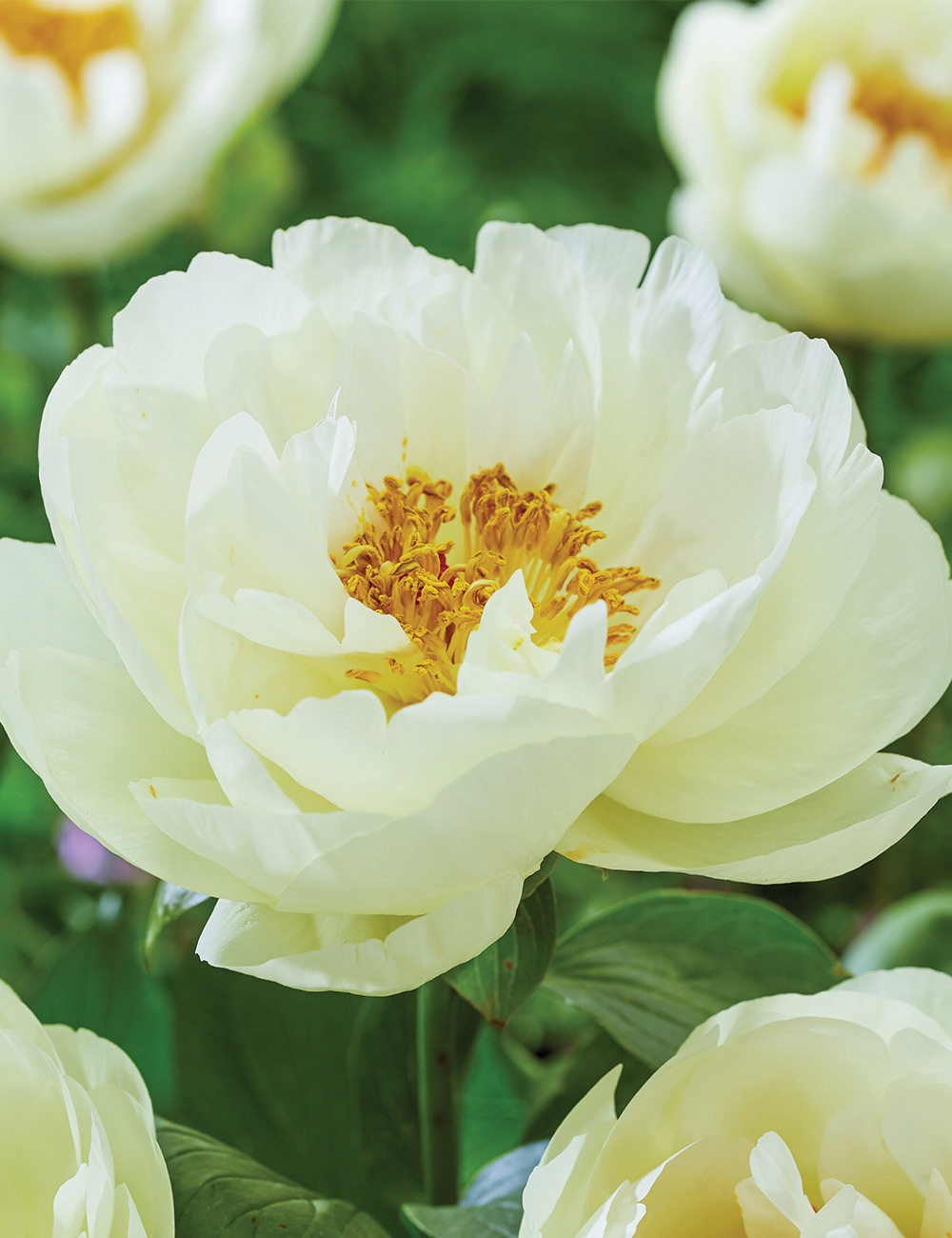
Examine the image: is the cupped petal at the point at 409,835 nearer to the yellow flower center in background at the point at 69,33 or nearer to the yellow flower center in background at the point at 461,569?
the yellow flower center in background at the point at 461,569

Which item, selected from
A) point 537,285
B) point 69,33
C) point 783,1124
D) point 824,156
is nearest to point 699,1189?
point 783,1124

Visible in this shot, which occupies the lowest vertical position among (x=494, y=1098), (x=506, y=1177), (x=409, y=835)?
(x=494, y=1098)

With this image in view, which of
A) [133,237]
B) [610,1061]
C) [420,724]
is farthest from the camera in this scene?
[133,237]

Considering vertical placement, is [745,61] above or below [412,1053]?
above

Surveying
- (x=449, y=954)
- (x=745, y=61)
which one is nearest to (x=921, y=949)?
(x=449, y=954)

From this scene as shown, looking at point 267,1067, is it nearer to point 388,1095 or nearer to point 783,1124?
point 388,1095

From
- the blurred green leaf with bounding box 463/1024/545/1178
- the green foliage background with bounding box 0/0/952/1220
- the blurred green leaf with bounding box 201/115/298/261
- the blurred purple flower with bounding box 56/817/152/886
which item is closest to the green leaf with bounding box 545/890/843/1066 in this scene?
the green foliage background with bounding box 0/0/952/1220

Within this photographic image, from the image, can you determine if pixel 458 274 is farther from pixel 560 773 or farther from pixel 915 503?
pixel 915 503
